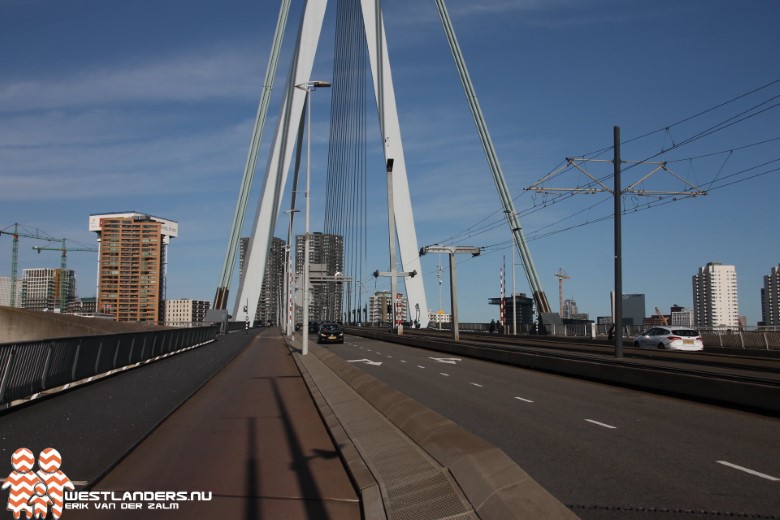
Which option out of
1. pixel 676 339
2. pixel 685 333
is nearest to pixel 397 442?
pixel 676 339

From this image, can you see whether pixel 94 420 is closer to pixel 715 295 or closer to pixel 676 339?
pixel 676 339

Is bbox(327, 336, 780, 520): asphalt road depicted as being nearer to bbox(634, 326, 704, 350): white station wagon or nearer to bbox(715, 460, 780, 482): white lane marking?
bbox(715, 460, 780, 482): white lane marking

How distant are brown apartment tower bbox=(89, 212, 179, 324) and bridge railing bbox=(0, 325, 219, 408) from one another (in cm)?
13457

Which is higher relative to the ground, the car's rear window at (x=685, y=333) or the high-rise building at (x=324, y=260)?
the high-rise building at (x=324, y=260)

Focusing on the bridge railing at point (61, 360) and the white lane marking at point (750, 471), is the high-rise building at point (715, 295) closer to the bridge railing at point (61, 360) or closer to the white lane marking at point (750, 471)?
the bridge railing at point (61, 360)

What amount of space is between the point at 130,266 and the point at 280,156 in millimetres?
109238

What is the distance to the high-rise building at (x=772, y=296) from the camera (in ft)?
436

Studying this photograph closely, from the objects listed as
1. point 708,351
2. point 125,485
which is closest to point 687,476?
point 125,485

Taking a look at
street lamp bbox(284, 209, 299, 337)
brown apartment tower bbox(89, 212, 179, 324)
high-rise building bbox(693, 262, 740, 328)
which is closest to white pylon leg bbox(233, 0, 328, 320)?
street lamp bbox(284, 209, 299, 337)

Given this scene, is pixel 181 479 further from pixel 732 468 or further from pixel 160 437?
pixel 732 468

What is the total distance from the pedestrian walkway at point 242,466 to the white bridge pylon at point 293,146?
3872cm

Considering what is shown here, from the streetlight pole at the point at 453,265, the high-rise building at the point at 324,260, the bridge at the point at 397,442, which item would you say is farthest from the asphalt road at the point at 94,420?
the high-rise building at the point at 324,260

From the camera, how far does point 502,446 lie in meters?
9.51

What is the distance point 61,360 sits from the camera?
16.0m
